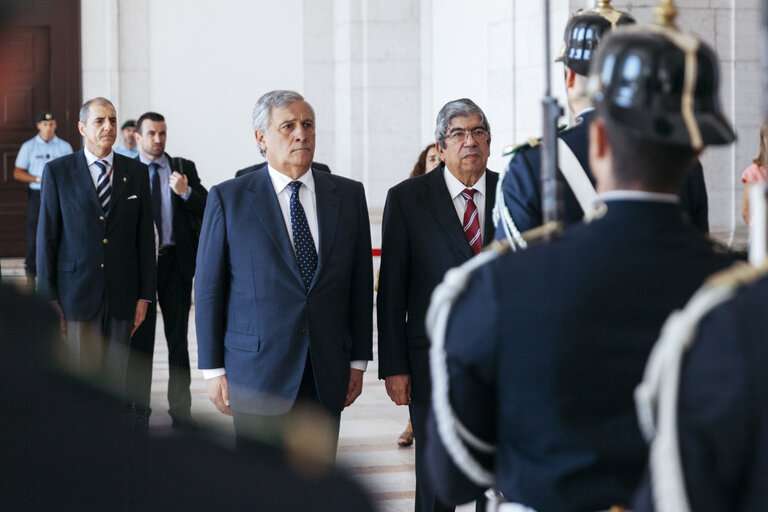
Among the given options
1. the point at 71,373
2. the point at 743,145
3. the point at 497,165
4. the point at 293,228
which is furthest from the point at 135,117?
the point at 71,373

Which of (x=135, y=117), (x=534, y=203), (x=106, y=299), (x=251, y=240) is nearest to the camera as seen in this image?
(x=534, y=203)

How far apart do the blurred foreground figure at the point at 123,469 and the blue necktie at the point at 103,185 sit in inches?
191

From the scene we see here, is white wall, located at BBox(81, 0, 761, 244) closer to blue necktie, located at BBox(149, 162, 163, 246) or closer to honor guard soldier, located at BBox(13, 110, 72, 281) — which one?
honor guard soldier, located at BBox(13, 110, 72, 281)

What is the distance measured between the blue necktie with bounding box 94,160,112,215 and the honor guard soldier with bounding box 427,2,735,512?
14.5ft

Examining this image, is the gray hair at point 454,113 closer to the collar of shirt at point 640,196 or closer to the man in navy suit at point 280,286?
the man in navy suit at point 280,286

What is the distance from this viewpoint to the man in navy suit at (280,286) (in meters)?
3.86

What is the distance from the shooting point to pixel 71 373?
1260 millimetres

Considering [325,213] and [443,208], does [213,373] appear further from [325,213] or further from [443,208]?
[443,208]

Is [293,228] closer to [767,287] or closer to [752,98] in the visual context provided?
[767,287]

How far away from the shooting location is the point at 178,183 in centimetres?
667

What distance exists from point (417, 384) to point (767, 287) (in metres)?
2.70

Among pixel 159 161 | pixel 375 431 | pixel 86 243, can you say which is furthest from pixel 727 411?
pixel 159 161

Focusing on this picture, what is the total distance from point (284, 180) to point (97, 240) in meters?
2.14

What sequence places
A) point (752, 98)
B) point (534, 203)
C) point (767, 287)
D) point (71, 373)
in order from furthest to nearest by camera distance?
point (752, 98) → point (534, 203) → point (767, 287) → point (71, 373)
